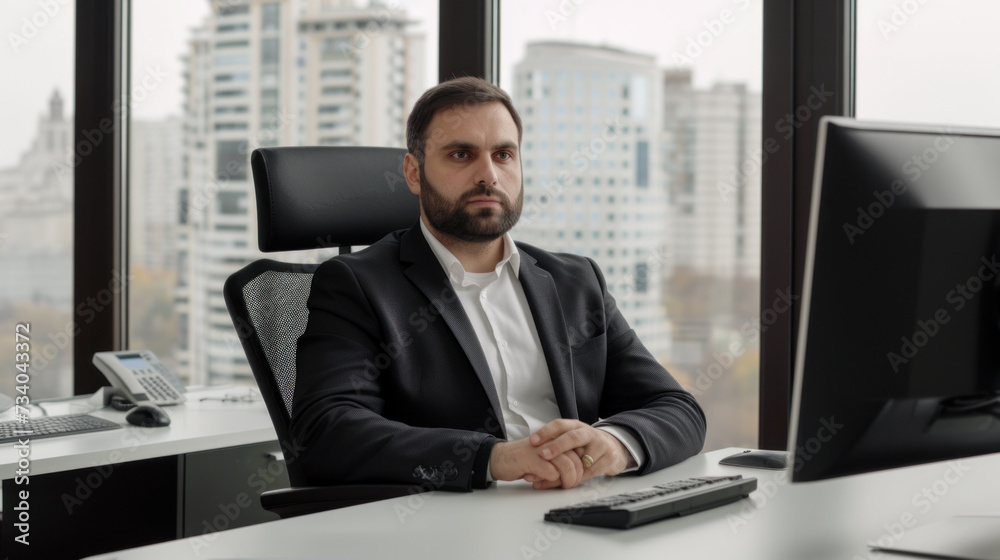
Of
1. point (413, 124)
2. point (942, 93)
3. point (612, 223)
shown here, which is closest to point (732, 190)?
point (612, 223)

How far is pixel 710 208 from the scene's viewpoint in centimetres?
245

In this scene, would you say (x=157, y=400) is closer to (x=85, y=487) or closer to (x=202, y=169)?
(x=85, y=487)

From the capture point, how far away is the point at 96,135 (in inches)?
144

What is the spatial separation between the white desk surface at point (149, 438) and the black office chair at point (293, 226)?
33cm

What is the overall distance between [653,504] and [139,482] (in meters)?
1.36

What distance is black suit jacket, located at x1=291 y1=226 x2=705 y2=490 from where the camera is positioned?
4.96 feet

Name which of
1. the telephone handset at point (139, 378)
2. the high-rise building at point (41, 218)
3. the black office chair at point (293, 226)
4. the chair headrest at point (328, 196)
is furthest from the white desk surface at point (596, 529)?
the high-rise building at point (41, 218)

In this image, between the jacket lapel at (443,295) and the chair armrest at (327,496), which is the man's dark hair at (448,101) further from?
the chair armrest at (327,496)

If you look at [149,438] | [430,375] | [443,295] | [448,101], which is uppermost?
[448,101]

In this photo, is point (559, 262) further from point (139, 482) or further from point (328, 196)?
point (139, 482)

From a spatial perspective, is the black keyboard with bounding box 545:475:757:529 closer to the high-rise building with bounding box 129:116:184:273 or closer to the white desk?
the white desk

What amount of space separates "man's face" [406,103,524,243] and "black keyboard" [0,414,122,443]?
2.91ft

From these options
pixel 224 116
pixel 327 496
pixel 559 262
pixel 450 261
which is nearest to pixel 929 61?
pixel 559 262

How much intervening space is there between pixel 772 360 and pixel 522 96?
3.50ft
